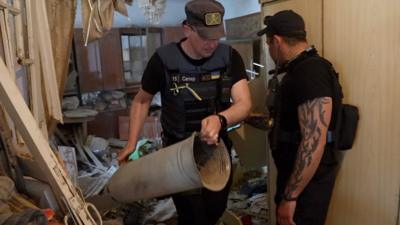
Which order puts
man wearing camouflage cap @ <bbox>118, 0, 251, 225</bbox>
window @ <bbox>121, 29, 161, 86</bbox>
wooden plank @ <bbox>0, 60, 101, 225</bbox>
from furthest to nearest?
window @ <bbox>121, 29, 161, 86</bbox>, man wearing camouflage cap @ <bbox>118, 0, 251, 225</bbox>, wooden plank @ <bbox>0, 60, 101, 225</bbox>

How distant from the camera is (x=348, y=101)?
159 centimetres

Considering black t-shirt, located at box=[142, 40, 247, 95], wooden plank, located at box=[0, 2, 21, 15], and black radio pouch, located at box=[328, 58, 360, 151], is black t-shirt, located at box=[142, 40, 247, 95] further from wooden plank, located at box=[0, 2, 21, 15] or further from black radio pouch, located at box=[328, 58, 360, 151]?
wooden plank, located at box=[0, 2, 21, 15]

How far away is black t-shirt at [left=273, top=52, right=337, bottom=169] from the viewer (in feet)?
4.53

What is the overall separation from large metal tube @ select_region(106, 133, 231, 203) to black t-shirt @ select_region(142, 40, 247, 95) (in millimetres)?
463

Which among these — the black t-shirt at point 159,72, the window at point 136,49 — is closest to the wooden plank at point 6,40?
the black t-shirt at point 159,72

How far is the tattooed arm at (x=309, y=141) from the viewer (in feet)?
4.50

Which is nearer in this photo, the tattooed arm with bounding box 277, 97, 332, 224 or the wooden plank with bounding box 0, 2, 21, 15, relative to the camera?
the wooden plank with bounding box 0, 2, 21, 15

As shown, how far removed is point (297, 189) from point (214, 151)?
43 cm

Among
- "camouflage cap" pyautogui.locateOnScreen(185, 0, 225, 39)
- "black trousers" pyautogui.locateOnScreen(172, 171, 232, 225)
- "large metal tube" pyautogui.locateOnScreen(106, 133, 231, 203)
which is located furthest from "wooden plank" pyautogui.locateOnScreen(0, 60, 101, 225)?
"camouflage cap" pyautogui.locateOnScreen(185, 0, 225, 39)

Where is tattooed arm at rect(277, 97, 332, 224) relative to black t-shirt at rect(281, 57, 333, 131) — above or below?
below

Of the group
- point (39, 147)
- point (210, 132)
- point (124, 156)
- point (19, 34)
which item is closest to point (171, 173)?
point (210, 132)

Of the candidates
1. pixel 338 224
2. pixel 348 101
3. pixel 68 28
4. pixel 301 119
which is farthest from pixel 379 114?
pixel 68 28

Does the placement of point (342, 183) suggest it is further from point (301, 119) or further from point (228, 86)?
point (228, 86)

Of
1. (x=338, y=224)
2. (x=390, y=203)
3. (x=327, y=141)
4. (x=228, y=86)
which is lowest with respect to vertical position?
(x=338, y=224)
